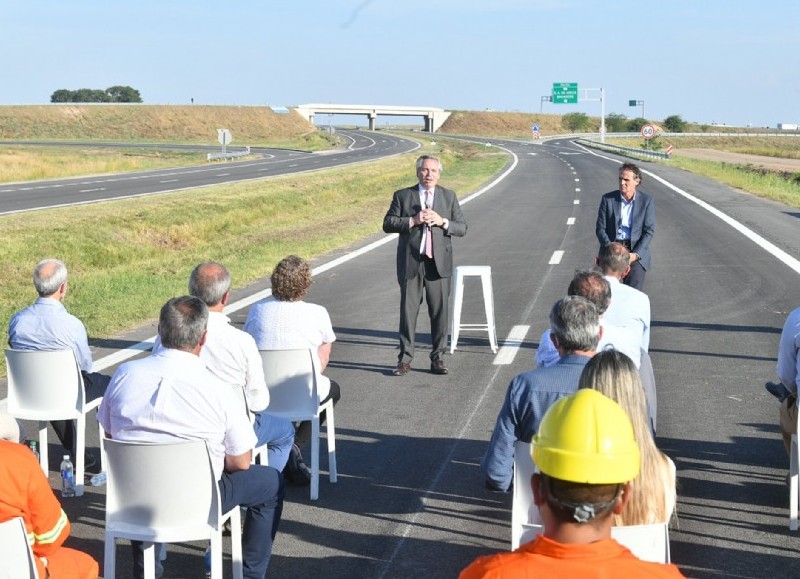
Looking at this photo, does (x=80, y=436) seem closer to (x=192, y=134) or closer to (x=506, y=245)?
(x=506, y=245)

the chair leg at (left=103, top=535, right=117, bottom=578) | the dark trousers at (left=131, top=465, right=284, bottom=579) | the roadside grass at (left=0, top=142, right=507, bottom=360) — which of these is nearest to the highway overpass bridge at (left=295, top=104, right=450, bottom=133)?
the roadside grass at (left=0, top=142, right=507, bottom=360)

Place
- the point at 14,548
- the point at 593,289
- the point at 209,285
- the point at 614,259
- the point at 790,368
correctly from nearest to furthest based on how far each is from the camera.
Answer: the point at 14,548 < the point at 593,289 < the point at 209,285 < the point at 790,368 < the point at 614,259

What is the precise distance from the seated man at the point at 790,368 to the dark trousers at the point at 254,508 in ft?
10.7

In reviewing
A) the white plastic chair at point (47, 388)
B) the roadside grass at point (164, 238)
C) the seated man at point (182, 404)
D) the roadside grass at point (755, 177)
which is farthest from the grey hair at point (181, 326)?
the roadside grass at point (755, 177)

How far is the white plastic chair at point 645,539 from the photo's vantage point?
3992 millimetres

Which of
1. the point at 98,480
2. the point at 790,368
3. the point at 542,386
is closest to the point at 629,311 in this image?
the point at 790,368

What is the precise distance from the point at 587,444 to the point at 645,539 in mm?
1634

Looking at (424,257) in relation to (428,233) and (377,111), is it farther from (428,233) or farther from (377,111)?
(377,111)

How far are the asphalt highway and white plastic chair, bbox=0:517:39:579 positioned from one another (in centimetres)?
197

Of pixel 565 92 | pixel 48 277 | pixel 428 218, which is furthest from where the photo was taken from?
pixel 565 92

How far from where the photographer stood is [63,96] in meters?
195

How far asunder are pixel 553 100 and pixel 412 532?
402 feet

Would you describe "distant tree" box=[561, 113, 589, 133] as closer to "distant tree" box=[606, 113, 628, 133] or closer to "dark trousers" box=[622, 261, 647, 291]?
"distant tree" box=[606, 113, 628, 133]

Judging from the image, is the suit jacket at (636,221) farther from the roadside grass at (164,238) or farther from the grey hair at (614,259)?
the roadside grass at (164,238)
